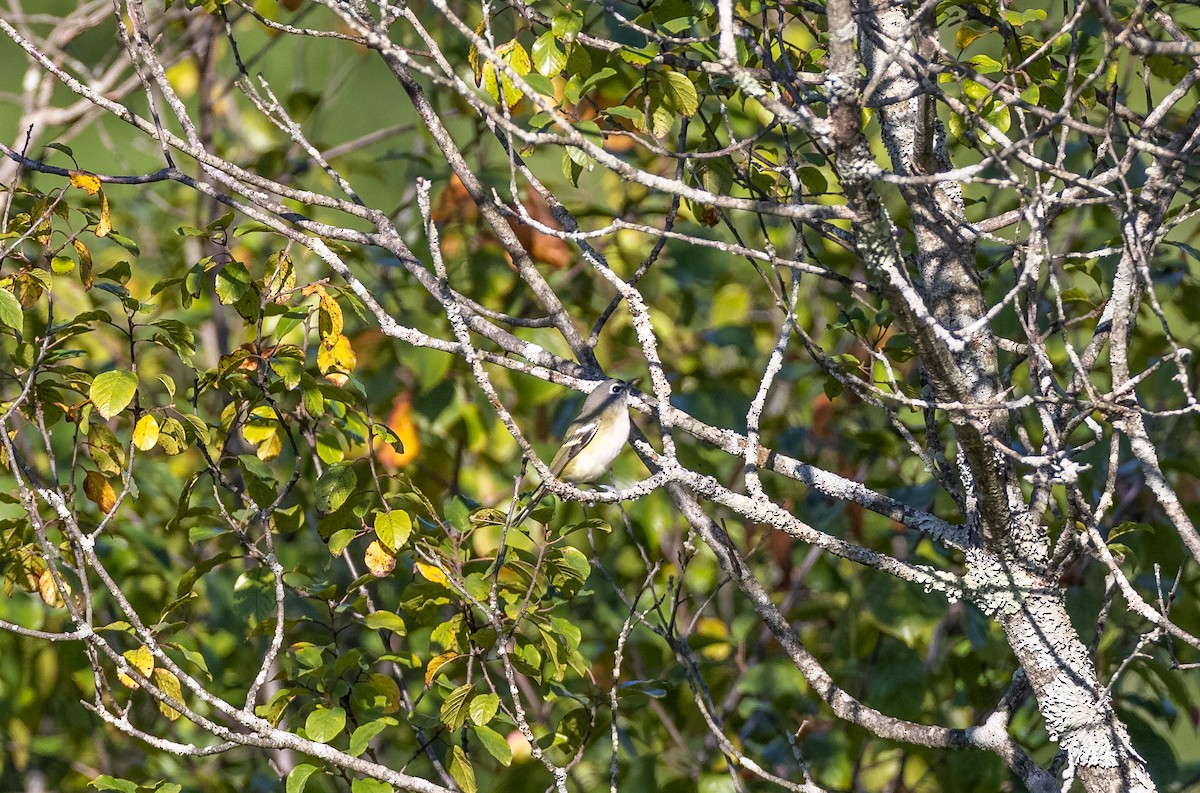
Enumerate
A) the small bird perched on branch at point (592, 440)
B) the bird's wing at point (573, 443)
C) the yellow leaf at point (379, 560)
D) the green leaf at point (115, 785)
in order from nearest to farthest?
the green leaf at point (115, 785)
the yellow leaf at point (379, 560)
the small bird perched on branch at point (592, 440)
the bird's wing at point (573, 443)

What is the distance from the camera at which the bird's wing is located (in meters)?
3.60

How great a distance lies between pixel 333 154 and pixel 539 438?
59.1 inches

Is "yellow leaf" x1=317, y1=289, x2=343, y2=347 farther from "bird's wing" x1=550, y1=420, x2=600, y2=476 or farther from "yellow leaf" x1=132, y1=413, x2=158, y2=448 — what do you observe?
"bird's wing" x1=550, y1=420, x2=600, y2=476

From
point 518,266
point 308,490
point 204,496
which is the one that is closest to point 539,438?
point 308,490

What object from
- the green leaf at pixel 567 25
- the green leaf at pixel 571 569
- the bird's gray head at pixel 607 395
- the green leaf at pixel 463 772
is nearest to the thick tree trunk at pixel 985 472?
the green leaf at pixel 567 25

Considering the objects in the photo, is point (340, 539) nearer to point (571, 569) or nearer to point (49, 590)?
point (571, 569)

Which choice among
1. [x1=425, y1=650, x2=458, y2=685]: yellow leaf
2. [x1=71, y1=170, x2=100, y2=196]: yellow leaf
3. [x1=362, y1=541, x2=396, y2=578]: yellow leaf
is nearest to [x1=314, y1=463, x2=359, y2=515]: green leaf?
[x1=362, y1=541, x2=396, y2=578]: yellow leaf

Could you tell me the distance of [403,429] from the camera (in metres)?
3.85

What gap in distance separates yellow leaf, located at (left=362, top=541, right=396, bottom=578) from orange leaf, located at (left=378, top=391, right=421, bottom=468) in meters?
1.39

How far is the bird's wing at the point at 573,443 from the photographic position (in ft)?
11.8

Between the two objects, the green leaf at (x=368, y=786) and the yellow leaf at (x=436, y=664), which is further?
the yellow leaf at (x=436, y=664)

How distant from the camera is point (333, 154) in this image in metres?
4.60

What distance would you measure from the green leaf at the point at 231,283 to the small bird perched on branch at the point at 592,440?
0.93 meters

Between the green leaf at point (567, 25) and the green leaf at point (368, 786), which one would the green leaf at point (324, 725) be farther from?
the green leaf at point (567, 25)
